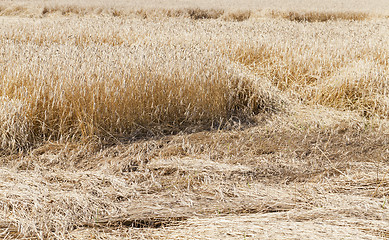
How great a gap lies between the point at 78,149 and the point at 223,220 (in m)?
1.53

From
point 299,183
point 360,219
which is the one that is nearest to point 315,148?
point 299,183

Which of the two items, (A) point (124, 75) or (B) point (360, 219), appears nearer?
(B) point (360, 219)

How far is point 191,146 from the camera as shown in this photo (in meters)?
3.06

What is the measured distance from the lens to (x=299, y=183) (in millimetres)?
2471

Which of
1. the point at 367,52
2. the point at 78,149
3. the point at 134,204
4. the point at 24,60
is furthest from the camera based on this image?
the point at 367,52

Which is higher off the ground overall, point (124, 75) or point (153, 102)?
point (124, 75)

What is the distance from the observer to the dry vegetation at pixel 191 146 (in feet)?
6.66

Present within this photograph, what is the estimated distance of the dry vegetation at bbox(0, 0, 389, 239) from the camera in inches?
79.9

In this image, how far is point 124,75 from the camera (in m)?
3.40

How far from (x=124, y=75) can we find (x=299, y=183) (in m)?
1.89

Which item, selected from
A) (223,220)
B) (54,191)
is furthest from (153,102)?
(223,220)

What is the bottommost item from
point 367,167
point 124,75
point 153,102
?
point 367,167

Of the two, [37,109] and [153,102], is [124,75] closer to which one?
[153,102]

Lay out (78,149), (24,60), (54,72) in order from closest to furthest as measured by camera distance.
Result: (78,149) < (54,72) < (24,60)
